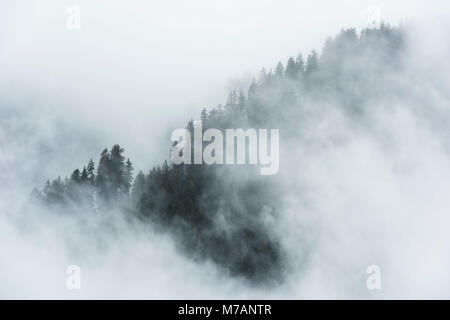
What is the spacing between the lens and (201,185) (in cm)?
7344

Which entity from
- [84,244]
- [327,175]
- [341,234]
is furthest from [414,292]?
[84,244]

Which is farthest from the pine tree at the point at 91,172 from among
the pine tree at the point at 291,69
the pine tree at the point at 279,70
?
the pine tree at the point at 291,69

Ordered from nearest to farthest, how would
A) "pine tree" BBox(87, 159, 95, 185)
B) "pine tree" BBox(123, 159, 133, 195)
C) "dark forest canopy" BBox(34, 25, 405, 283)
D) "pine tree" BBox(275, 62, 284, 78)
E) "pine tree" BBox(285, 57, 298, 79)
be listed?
1. "dark forest canopy" BBox(34, 25, 405, 283)
2. "pine tree" BBox(123, 159, 133, 195)
3. "pine tree" BBox(87, 159, 95, 185)
4. "pine tree" BBox(275, 62, 284, 78)
5. "pine tree" BBox(285, 57, 298, 79)

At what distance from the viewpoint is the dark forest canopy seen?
233 feet

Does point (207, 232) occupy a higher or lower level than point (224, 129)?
lower

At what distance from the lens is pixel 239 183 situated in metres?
73.9

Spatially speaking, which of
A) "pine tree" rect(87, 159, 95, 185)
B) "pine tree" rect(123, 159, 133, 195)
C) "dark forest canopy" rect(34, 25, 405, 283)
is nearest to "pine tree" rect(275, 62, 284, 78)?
"dark forest canopy" rect(34, 25, 405, 283)

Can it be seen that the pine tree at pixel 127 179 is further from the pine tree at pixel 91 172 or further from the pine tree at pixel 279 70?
the pine tree at pixel 279 70

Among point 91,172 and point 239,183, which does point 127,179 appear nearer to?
point 91,172

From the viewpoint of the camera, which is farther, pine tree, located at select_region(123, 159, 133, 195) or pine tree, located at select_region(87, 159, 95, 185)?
pine tree, located at select_region(87, 159, 95, 185)

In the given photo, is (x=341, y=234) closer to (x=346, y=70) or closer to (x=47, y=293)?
(x=346, y=70)

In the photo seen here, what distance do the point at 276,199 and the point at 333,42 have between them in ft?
90.6

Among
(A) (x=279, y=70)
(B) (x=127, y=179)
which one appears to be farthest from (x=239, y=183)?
(A) (x=279, y=70)

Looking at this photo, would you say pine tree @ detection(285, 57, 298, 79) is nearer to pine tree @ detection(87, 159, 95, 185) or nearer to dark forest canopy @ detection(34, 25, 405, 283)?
dark forest canopy @ detection(34, 25, 405, 283)
